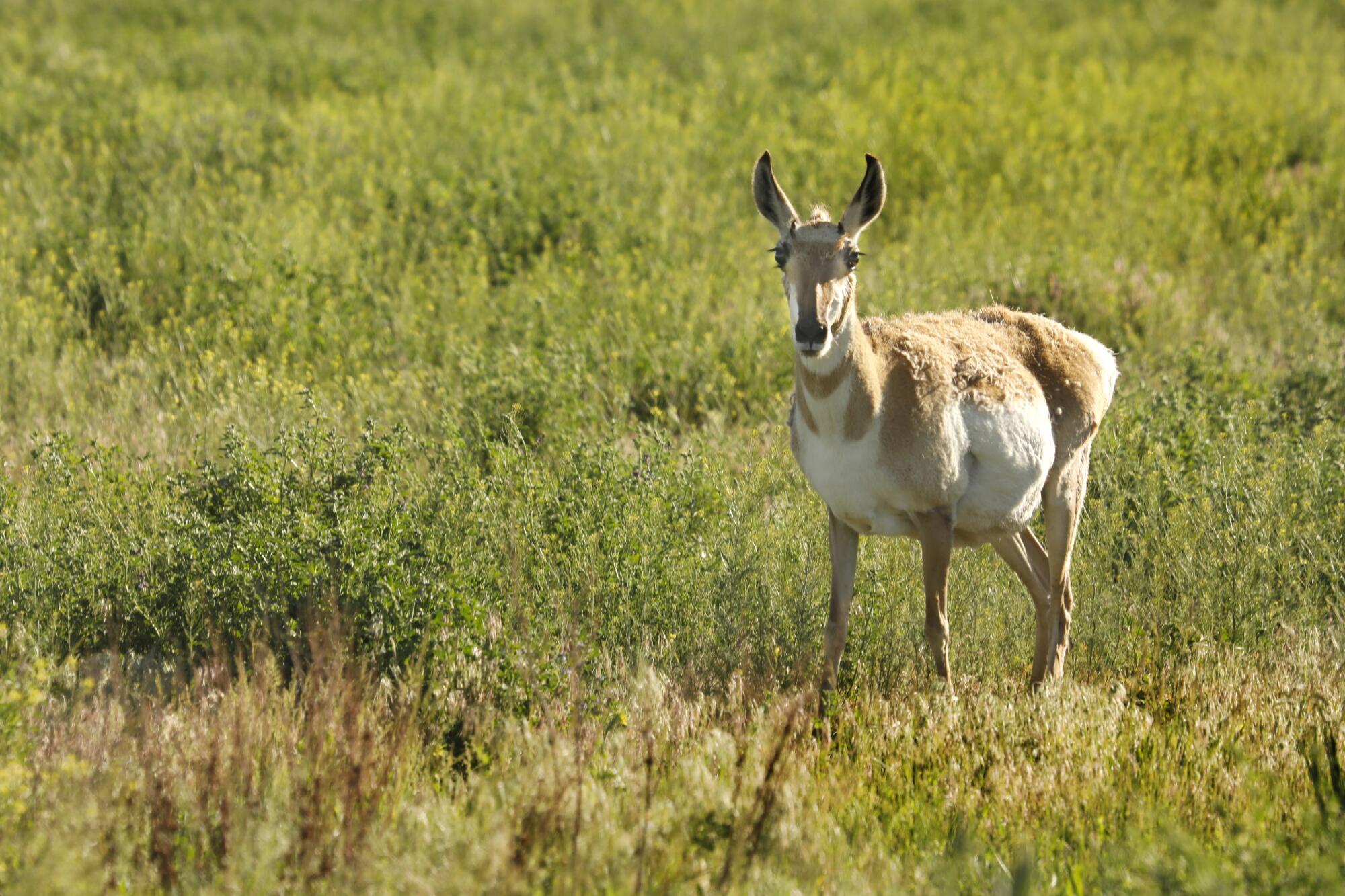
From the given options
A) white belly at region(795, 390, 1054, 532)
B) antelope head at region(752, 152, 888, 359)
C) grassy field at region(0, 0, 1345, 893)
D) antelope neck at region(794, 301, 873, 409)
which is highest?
antelope head at region(752, 152, 888, 359)

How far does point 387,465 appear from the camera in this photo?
6.39 metres

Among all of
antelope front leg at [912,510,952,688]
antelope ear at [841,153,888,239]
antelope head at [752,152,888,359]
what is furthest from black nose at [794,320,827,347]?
antelope front leg at [912,510,952,688]

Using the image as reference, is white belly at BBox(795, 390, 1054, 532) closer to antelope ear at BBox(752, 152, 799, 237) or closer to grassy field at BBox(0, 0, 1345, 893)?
grassy field at BBox(0, 0, 1345, 893)

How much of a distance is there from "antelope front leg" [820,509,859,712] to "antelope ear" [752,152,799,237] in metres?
1.34

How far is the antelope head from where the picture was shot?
4805 millimetres

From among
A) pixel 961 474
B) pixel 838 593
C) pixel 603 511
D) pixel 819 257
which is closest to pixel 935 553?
pixel 961 474

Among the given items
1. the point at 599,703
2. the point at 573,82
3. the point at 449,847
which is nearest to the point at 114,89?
the point at 573,82

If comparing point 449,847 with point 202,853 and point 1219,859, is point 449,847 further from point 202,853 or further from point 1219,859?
point 1219,859

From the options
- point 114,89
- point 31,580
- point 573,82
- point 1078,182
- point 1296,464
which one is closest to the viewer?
point 31,580

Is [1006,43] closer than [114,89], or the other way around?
[114,89]

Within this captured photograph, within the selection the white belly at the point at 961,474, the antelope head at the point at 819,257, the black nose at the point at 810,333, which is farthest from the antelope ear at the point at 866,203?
the white belly at the point at 961,474

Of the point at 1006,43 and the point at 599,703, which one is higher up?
the point at 1006,43

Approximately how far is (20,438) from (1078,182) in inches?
421

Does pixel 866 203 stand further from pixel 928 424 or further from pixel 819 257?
pixel 928 424
